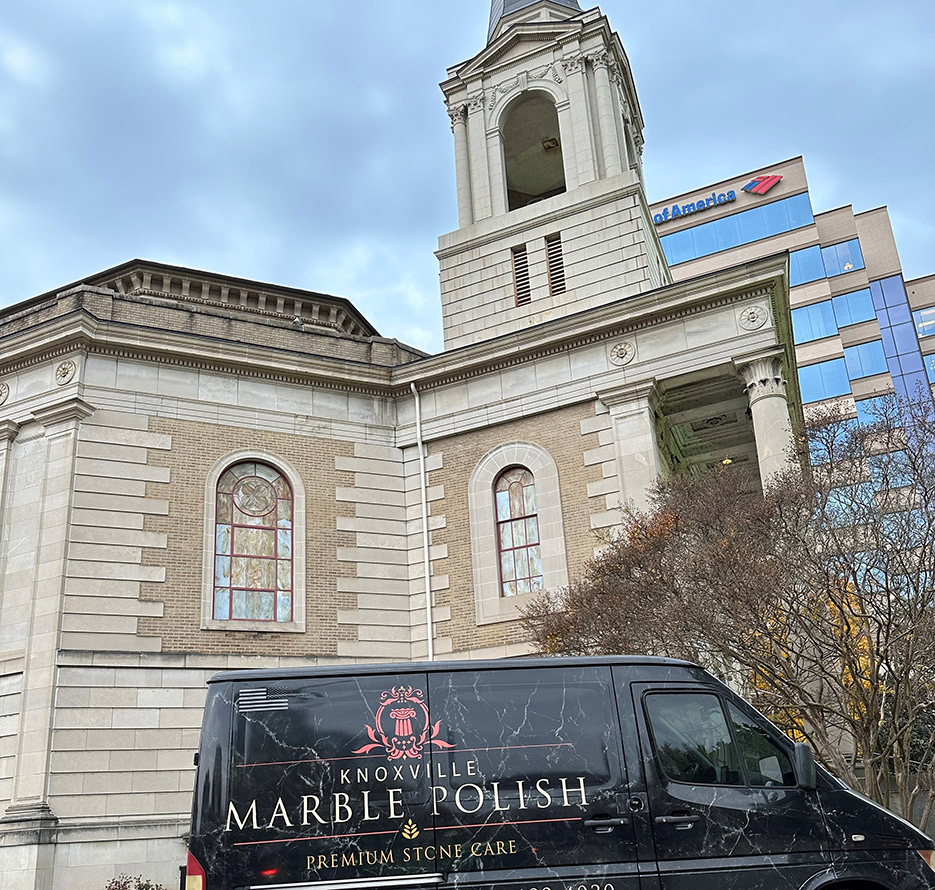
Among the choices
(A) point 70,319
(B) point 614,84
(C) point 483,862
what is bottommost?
(C) point 483,862

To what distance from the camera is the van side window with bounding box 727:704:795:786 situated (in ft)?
26.0

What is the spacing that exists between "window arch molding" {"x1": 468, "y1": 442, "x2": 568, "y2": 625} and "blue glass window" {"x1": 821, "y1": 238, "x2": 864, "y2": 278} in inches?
1910

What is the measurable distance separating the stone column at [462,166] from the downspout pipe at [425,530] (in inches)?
271

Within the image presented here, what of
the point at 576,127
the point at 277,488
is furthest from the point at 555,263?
the point at 277,488

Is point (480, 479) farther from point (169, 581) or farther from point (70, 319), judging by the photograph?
point (70, 319)

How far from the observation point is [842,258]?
6384cm

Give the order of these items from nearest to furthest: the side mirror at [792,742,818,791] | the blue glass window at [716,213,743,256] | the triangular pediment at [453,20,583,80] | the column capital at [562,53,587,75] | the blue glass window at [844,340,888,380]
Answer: the side mirror at [792,742,818,791]
the column capital at [562,53,587,75]
the triangular pediment at [453,20,583,80]
the blue glass window at [844,340,888,380]
the blue glass window at [716,213,743,256]

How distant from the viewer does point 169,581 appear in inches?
762

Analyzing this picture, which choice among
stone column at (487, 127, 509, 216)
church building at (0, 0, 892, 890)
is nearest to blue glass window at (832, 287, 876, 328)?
stone column at (487, 127, 509, 216)

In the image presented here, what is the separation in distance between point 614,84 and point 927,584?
18.5 m

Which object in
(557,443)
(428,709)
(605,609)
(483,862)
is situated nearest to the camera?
(483,862)

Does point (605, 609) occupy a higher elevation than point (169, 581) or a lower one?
lower

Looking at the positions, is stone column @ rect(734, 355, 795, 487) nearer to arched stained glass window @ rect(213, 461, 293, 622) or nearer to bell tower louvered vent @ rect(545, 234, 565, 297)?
bell tower louvered vent @ rect(545, 234, 565, 297)

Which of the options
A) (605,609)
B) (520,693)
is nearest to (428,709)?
(520,693)
